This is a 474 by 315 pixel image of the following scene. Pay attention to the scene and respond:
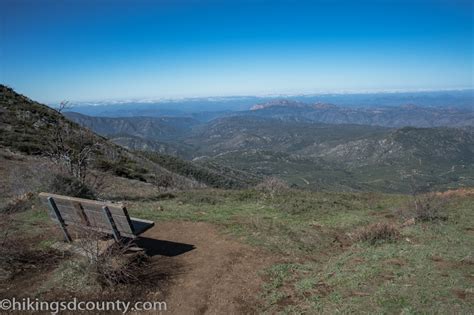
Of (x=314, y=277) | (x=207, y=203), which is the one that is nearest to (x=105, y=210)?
(x=314, y=277)

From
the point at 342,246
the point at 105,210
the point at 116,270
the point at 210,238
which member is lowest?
the point at 342,246

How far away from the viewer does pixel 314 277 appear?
21.3ft

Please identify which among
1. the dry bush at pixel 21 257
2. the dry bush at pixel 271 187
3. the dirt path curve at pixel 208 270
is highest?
the dry bush at pixel 21 257

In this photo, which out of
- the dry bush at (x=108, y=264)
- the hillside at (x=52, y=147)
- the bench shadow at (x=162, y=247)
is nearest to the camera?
the dry bush at (x=108, y=264)

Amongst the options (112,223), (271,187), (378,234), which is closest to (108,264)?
(112,223)

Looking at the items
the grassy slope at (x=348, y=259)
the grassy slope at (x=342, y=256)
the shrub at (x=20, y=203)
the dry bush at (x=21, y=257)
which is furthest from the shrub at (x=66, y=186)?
the dry bush at (x=21, y=257)

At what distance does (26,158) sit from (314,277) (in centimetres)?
2435

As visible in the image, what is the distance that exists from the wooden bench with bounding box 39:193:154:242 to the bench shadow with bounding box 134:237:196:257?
90cm

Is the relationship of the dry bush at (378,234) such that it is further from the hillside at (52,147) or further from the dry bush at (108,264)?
the hillside at (52,147)

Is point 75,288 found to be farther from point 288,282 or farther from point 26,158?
point 26,158

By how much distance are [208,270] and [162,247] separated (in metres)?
1.81

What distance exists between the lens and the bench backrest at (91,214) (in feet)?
19.8

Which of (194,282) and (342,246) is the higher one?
(194,282)

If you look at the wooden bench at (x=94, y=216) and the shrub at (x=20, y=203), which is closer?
the wooden bench at (x=94, y=216)
